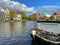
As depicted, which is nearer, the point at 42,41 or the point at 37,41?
the point at 42,41

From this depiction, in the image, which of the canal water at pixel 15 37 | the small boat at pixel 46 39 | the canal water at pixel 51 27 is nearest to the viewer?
the small boat at pixel 46 39

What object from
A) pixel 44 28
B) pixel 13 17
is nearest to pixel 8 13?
pixel 13 17

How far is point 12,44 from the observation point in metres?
33.6

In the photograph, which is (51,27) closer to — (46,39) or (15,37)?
(46,39)

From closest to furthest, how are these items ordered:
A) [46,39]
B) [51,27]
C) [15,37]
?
1. [46,39]
2. [51,27]
3. [15,37]

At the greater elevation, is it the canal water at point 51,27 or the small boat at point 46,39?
the canal water at point 51,27

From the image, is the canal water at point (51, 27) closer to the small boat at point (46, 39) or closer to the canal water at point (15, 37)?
the small boat at point (46, 39)

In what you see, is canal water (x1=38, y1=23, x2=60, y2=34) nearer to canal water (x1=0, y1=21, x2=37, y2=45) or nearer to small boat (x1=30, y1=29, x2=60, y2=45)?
small boat (x1=30, y1=29, x2=60, y2=45)

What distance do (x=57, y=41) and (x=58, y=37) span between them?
141cm

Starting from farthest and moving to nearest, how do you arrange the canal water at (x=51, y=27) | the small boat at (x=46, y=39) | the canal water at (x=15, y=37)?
the canal water at (x=15, y=37), the canal water at (x=51, y=27), the small boat at (x=46, y=39)

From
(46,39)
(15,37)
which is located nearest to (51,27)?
(46,39)

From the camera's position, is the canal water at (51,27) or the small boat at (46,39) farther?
the canal water at (51,27)

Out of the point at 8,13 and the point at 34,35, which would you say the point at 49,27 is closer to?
the point at 34,35

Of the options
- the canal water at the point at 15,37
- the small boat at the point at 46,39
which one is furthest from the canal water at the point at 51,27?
the canal water at the point at 15,37
